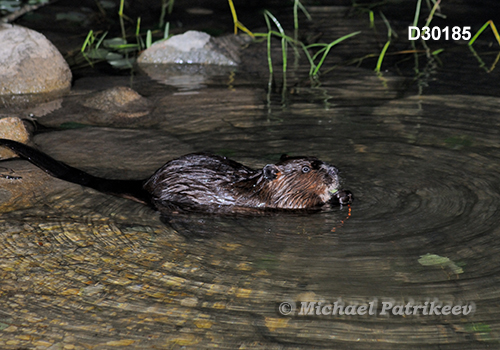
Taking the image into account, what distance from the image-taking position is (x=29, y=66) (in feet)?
23.7

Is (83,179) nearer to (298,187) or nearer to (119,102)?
(298,187)

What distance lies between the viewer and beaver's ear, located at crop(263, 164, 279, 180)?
4.04m

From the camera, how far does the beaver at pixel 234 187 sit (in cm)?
413

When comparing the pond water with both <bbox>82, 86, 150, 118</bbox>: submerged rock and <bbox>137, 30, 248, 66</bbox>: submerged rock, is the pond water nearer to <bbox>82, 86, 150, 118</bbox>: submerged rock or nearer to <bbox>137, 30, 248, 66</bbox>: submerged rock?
<bbox>82, 86, 150, 118</bbox>: submerged rock

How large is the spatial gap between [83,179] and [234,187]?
3.72ft

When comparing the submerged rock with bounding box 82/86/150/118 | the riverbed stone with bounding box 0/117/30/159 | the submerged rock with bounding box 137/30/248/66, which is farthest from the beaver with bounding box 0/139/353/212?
the submerged rock with bounding box 137/30/248/66

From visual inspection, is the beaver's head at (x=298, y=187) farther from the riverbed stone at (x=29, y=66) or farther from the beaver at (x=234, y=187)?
the riverbed stone at (x=29, y=66)

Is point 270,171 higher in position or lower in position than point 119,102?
higher

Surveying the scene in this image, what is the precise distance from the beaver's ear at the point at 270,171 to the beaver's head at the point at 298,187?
3cm

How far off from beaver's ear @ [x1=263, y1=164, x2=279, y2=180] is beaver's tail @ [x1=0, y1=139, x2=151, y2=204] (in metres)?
0.84

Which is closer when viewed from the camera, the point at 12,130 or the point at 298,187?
the point at 298,187

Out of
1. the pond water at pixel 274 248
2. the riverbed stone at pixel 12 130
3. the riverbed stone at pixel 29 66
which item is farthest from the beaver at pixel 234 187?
the riverbed stone at pixel 29 66

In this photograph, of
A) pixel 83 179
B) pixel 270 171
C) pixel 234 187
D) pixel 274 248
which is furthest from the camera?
pixel 83 179

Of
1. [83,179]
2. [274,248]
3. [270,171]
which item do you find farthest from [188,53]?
[274,248]
